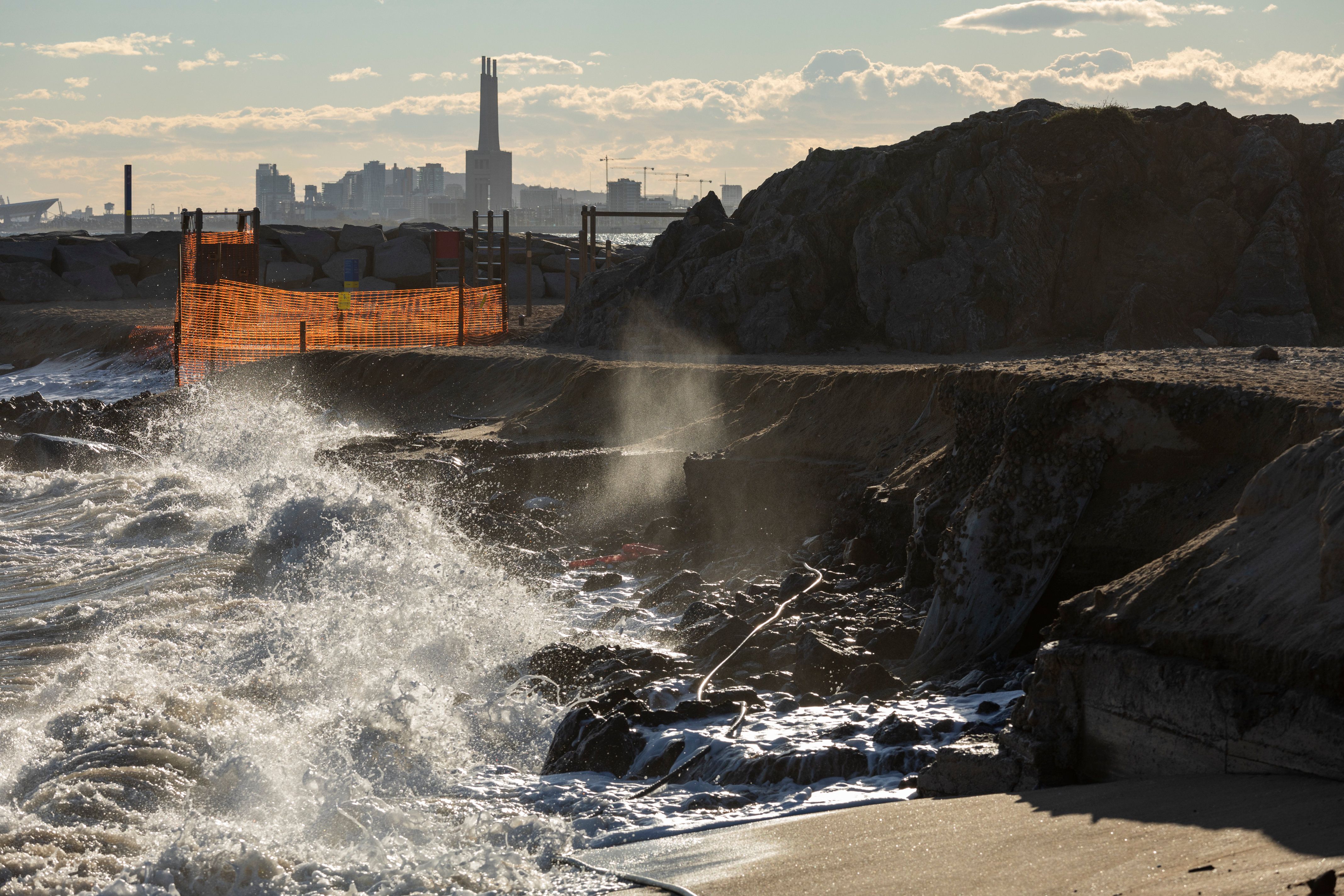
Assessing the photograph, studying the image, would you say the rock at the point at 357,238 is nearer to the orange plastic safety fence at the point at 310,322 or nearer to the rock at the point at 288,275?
the rock at the point at 288,275

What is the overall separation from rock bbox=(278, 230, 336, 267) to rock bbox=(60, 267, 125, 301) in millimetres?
5535

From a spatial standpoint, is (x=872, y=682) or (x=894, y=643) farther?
(x=894, y=643)

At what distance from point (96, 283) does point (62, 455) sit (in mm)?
22789

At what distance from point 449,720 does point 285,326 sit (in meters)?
19.6

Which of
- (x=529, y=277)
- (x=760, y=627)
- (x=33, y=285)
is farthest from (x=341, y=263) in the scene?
(x=760, y=627)

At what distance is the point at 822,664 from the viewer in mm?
7129

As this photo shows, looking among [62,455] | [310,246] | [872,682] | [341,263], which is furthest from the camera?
[310,246]

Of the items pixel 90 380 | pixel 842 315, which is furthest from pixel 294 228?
pixel 842 315

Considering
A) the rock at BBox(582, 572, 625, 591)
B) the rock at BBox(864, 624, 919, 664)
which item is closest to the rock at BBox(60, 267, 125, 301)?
the rock at BBox(582, 572, 625, 591)

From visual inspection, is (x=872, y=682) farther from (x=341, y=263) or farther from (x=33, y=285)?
(x=33, y=285)

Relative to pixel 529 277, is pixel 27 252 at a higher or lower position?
higher

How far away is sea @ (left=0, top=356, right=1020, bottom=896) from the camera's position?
4.96 m

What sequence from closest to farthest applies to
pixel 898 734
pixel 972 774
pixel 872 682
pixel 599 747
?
pixel 972 774, pixel 898 734, pixel 599 747, pixel 872 682

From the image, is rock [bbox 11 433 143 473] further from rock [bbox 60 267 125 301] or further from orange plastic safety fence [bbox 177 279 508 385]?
rock [bbox 60 267 125 301]
